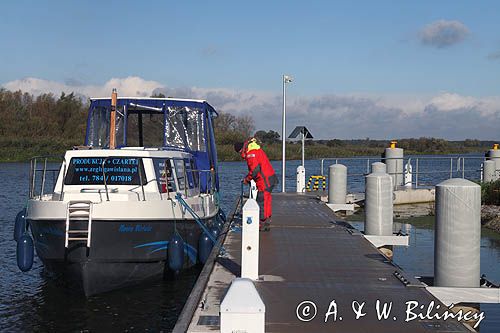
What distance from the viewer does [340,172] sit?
60.5ft

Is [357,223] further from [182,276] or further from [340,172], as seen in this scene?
[182,276]

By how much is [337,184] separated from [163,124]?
5.84m

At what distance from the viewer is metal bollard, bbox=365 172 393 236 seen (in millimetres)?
12125

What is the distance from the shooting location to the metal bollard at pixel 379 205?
12.1m

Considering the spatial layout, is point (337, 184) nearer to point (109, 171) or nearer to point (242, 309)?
point (109, 171)

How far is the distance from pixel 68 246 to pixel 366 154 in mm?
77288

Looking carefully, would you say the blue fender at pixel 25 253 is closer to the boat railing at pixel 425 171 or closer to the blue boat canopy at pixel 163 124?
the blue boat canopy at pixel 163 124

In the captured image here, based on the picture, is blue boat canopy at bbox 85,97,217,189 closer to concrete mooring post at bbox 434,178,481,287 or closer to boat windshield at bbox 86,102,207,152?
boat windshield at bbox 86,102,207,152

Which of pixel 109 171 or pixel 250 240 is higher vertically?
pixel 109 171

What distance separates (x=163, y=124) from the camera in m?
15.8

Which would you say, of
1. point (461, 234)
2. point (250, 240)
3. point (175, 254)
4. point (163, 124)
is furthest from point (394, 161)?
point (250, 240)

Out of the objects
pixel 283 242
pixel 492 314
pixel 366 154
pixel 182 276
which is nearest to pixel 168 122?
pixel 182 276

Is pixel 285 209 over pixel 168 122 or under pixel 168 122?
under

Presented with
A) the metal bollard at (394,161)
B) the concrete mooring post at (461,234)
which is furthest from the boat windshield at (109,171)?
the metal bollard at (394,161)
